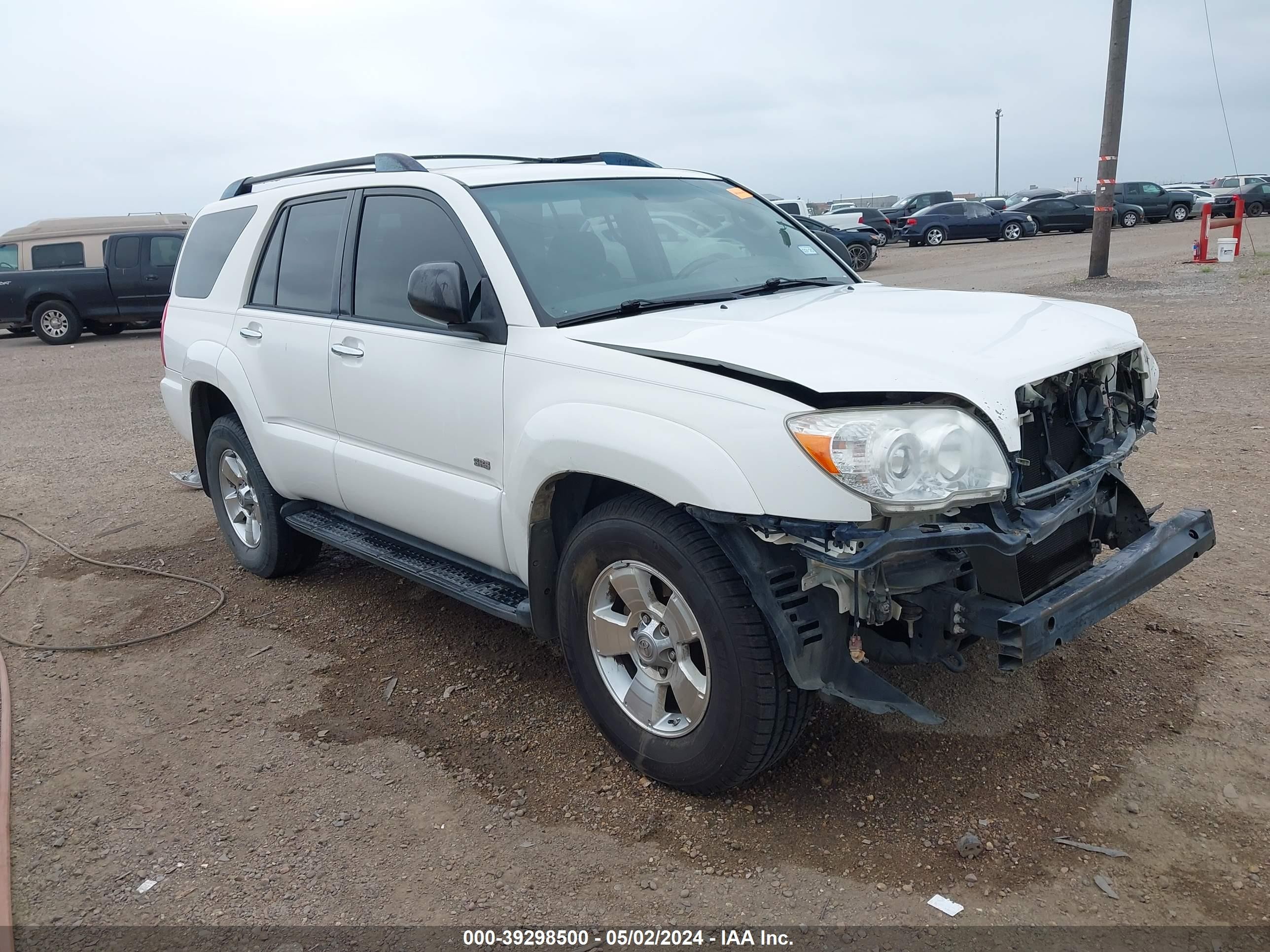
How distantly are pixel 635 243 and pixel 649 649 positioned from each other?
166 centimetres

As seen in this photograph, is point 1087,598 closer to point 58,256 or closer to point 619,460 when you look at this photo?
point 619,460

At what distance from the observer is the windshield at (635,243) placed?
12.3 feet

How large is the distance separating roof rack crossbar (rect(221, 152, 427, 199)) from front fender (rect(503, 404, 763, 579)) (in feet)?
4.97

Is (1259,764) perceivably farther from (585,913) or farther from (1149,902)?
(585,913)

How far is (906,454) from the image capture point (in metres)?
2.71

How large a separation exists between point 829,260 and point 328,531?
101 inches

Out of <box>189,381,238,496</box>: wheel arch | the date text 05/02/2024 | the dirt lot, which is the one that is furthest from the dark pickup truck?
the date text 05/02/2024

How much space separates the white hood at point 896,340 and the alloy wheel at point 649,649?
2.37 feet

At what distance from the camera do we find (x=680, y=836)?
10.3ft

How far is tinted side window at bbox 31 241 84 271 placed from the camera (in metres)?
17.9

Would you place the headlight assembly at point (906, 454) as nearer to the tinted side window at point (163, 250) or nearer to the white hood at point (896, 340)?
the white hood at point (896, 340)

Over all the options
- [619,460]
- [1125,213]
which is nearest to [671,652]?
[619,460]

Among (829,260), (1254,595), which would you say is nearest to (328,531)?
(829,260)

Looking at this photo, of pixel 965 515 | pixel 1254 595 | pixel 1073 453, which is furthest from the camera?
pixel 1254 595
